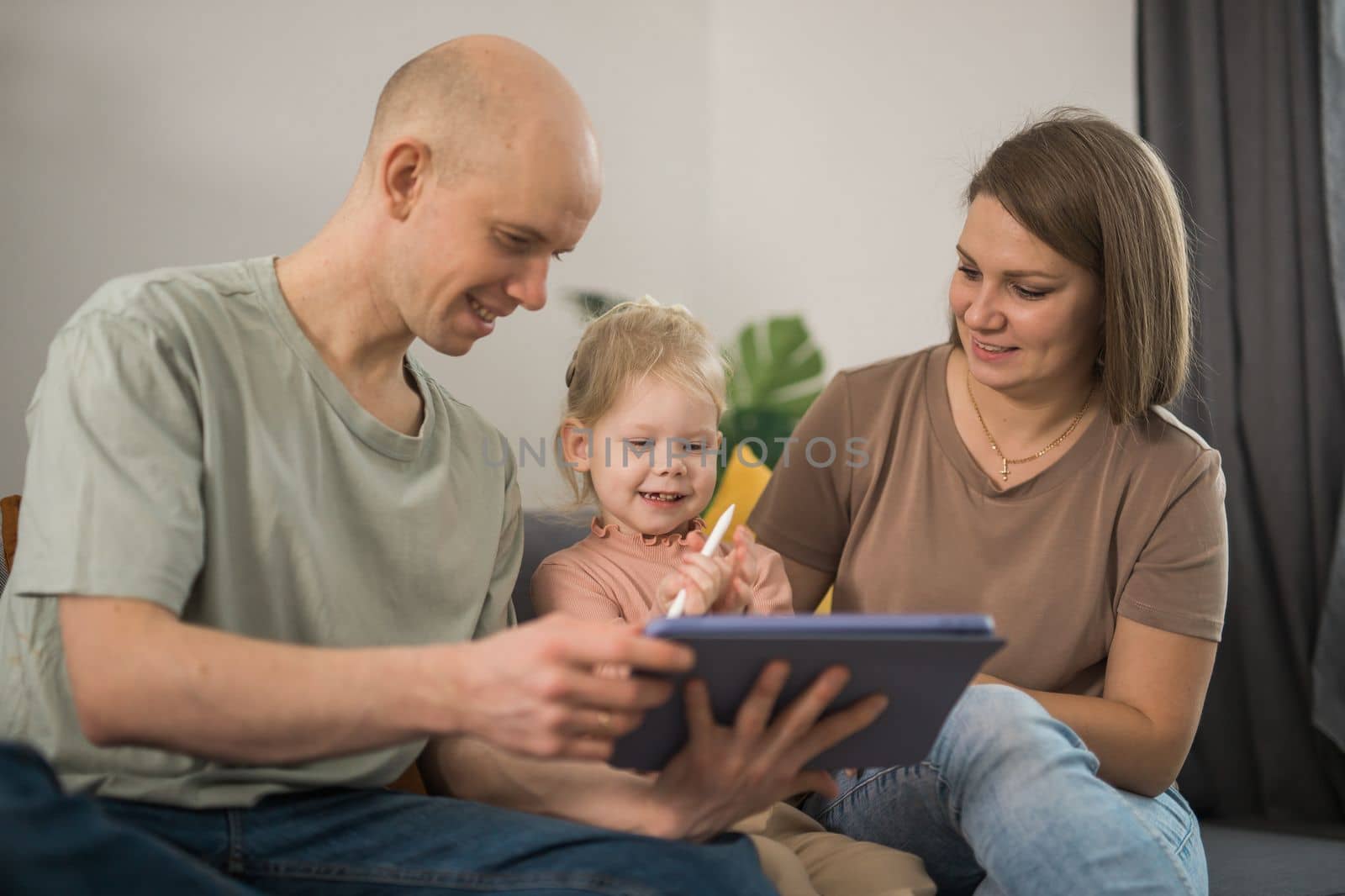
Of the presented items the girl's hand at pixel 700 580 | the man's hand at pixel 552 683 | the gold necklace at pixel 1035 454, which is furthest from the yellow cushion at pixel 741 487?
the man's hand at pixel 552 683

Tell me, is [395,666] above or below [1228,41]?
below

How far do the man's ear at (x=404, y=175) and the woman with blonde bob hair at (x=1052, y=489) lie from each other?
78cm

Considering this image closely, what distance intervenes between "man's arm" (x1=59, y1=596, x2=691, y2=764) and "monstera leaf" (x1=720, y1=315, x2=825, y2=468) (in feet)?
8.29

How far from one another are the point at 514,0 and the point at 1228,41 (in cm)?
189

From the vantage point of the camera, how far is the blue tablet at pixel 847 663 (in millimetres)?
882

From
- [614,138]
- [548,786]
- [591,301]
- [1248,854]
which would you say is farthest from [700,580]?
[614,138]

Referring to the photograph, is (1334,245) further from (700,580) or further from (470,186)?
(470,186)

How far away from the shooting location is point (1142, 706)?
1542mm

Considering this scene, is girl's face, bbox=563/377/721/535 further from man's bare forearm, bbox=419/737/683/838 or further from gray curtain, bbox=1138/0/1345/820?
gray curtain, bbox=1138/0/1345/820

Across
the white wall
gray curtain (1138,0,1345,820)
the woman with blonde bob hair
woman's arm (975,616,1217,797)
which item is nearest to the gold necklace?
the woman with blonde bob hair

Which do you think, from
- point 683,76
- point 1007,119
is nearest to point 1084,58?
point 1007,119

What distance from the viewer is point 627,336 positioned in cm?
177

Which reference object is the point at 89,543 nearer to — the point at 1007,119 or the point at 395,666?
the point at 395,666

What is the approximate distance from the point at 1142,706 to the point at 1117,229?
621mm
